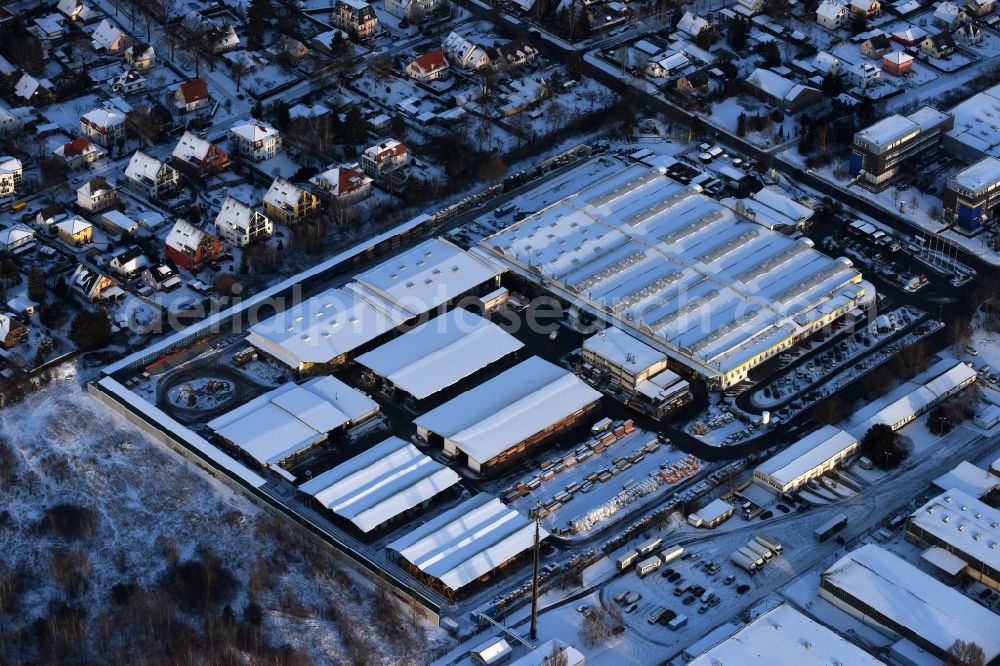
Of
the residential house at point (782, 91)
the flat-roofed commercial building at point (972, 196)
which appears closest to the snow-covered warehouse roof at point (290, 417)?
the flat-roofed commercial building at point (972, 196)

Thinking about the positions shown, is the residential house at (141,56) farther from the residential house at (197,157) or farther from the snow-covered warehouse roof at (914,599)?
the snow-covered warehouse roof at (914,599)

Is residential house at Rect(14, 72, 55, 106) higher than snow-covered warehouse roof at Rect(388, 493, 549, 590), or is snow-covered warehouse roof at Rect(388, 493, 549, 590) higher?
residential house at Rect(14, 72, 55, 106)

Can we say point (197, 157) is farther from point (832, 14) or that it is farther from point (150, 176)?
point (832, 14)

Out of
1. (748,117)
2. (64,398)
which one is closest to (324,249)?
(64,398)

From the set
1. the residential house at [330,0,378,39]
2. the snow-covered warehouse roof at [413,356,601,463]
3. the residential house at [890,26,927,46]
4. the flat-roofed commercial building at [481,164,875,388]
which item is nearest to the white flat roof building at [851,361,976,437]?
the flat-roofed commercial building at [481,164,875,388]

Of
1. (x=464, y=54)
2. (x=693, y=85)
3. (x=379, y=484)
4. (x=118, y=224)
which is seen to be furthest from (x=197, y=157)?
(x=693, y=85)

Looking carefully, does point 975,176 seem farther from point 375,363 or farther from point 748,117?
point 375,363

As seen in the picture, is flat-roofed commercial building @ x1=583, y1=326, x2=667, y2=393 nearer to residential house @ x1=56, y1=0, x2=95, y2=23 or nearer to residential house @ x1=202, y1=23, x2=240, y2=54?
residential house @ x1=202, y1=23, x2=240, y2=54

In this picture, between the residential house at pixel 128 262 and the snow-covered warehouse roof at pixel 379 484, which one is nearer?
the snow-covered warehouse roof at pixel 379 484
